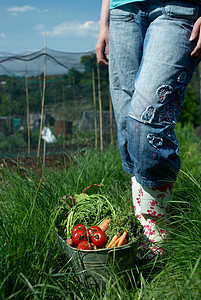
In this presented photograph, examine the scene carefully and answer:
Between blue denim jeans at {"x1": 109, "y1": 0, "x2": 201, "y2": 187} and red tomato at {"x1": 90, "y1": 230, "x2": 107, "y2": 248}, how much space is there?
1.01 ft

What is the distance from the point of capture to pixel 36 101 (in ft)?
21.3

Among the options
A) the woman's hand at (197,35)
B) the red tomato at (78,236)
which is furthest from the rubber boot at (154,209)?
the woman's hand at (197,35)

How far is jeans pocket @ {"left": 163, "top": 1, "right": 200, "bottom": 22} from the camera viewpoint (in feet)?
4.17

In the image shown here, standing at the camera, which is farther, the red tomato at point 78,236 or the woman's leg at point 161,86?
the red tomato at point 78,236

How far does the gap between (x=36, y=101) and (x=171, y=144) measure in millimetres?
5491

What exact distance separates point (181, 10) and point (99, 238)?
1041 millimetres

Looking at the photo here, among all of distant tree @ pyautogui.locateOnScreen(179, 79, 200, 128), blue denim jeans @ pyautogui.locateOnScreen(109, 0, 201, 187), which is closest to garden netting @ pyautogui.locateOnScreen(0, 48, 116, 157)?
distant tree @ pyautogui.locateOnScreen(179, 79, 200, 128)

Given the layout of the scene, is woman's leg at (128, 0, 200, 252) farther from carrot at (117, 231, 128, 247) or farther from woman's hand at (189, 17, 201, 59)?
carrot at (117, 231, 128, 247)

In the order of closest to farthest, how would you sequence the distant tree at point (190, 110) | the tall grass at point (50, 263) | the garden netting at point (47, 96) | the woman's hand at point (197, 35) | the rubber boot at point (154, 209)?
1. the tall grass at point (50, 263)
2. the woman's hand at point (197, 35)
3. the rubber boot at point (154, 209)
4. the garden netting at point (47, 96)
5. the distant tree at point (190, 110)

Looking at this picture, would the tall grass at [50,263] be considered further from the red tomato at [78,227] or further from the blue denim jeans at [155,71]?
the blue denim jeans at [155,71]

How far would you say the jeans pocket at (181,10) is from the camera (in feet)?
4.17

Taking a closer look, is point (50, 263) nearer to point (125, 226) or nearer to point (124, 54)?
point (125, 226)

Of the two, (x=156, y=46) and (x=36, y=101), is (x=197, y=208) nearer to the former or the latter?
(x=156, y=46)

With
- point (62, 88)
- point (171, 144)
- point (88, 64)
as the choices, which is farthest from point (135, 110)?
point (62, 88)
